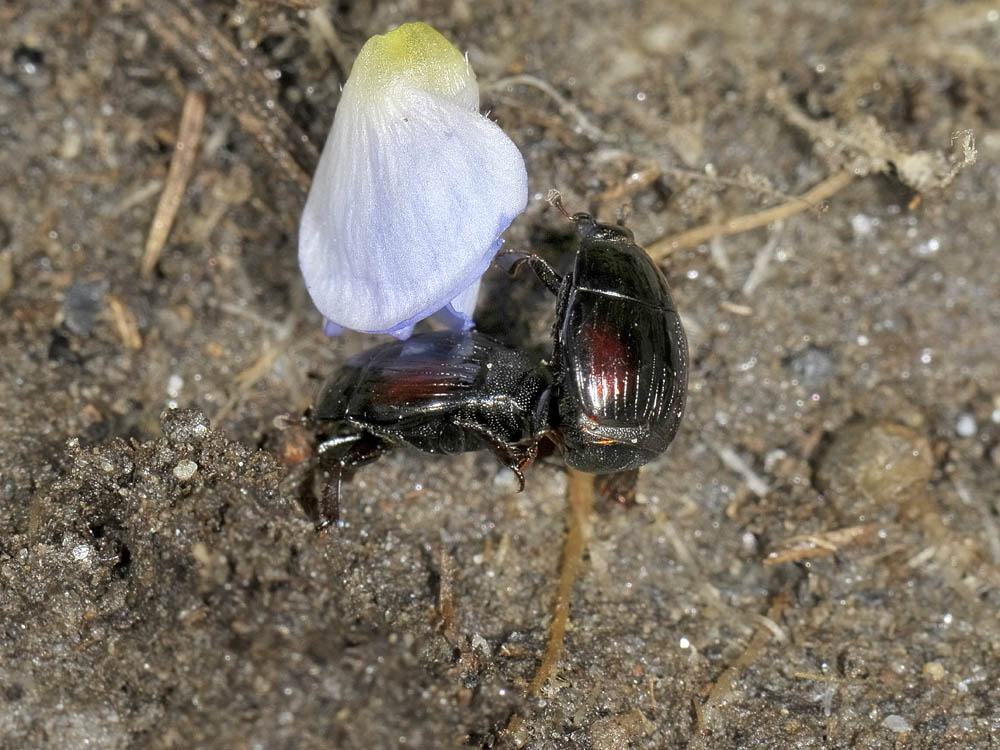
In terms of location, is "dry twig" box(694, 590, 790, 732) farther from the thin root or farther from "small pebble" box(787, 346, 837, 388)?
the thin root

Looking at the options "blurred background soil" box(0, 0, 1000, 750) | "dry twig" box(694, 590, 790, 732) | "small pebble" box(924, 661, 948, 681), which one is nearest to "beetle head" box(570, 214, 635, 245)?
"blurred background soil" box(0, 0, 1000, 750)

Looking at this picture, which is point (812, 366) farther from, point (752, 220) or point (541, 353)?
point (541, 353)

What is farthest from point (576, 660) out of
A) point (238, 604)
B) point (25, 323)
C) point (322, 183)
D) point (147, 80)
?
point (147, 80)

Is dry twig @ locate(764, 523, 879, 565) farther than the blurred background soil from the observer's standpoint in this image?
Yes

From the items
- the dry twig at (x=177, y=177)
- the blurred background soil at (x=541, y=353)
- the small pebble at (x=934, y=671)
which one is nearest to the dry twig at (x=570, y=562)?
the blurred background soil at (x=541, y=353)

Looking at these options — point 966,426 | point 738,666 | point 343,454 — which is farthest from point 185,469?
point 966,426

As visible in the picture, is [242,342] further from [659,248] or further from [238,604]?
[659,248]
